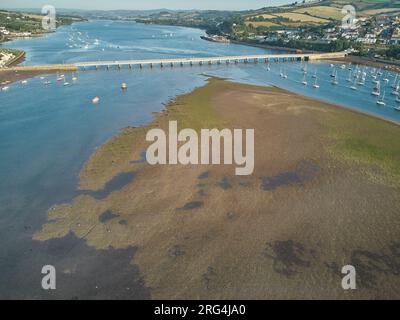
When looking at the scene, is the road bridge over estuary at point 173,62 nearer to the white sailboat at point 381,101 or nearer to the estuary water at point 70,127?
the estuary water at point 70,127

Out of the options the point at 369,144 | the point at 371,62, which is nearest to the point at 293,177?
the point at 369,144

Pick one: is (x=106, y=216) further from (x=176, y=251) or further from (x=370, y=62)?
(x=370, y=62)

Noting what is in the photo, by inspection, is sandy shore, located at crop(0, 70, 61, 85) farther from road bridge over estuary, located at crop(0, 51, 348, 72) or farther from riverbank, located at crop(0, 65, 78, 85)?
road bridge over estuary, located at crop(0, 51, 348, 72)

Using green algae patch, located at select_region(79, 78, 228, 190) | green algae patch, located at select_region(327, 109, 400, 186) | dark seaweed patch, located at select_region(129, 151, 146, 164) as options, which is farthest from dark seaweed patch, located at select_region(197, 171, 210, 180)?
green algae patch, located at select_region(327, 109, 400, 186)

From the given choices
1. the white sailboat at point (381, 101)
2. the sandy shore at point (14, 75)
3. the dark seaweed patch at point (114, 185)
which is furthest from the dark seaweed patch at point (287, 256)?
the sandy shore at point (14, 75)

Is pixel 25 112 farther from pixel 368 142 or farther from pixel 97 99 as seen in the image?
pixel 368 142

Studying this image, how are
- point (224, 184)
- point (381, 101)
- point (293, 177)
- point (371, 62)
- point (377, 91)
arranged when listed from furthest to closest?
point (371, 62)
point (377, 91)
point (381, 101)
point (293, 177)
point (224, 184)
